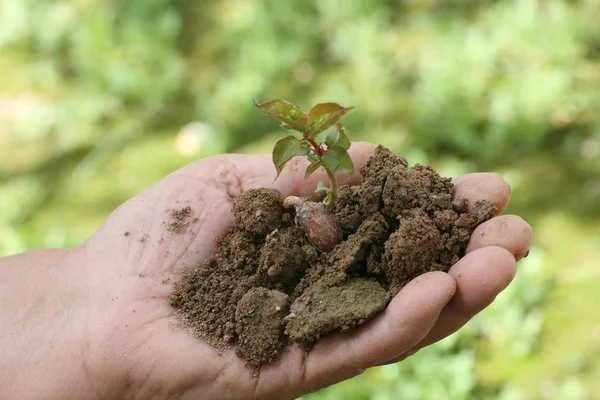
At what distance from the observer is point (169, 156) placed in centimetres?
421

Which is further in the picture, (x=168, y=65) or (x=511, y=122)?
(x=168, y=65)

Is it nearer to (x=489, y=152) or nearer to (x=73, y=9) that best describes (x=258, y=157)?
(x=489, y=152)

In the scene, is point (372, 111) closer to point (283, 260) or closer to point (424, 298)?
point (283, 260)

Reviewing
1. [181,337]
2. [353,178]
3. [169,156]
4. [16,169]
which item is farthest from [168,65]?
[181,337]

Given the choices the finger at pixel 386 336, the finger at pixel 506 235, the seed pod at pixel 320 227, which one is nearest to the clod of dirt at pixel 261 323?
→ the finger at pixel 386 336

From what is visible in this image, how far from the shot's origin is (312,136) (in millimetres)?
Answer: 2033

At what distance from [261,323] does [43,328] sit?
0.87 metres

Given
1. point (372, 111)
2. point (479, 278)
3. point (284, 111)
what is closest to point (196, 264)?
point (284, 111)

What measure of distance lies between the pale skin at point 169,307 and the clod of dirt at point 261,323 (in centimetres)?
5

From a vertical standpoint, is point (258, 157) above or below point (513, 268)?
above

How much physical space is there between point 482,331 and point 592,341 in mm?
475

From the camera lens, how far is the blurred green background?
298cm

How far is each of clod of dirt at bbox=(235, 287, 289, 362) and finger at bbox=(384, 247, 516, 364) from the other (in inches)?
18.6

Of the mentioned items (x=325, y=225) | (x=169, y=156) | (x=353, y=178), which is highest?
(x=169, y=156)
